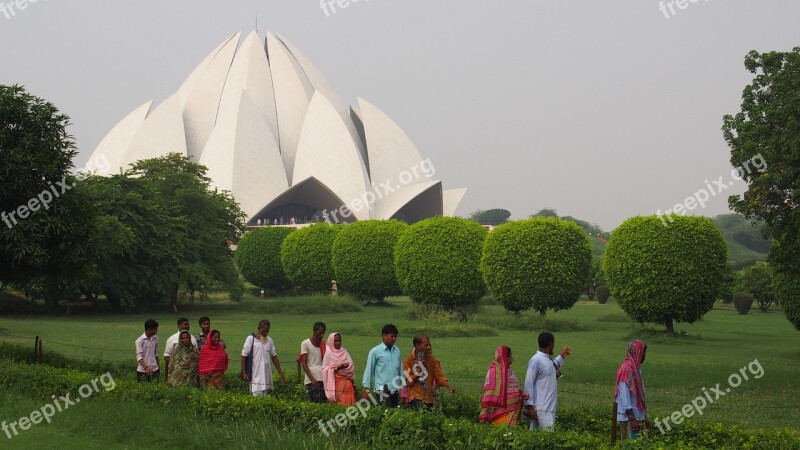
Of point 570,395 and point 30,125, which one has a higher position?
point 30,125

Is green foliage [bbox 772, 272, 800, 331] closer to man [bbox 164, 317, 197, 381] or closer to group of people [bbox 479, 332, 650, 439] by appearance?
group of people [bbox 479, 332, 650, 439]

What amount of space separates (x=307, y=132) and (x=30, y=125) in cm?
4531

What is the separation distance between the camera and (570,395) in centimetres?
1041

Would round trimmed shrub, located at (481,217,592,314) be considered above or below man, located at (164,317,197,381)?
above

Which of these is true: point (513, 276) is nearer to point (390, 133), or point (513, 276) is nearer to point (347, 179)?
point (347, 179)

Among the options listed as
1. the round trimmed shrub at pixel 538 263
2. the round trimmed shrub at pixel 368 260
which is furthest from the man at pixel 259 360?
the round trimmed shrub at pixel 368 260

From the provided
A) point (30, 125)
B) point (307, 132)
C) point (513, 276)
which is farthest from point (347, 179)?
point (30, 125)

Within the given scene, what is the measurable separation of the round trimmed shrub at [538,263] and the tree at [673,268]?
2.69 m

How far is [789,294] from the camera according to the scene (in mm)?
15438

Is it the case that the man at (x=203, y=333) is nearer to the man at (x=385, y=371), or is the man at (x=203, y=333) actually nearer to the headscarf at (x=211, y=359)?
the headscarf at (x=211, y=359)

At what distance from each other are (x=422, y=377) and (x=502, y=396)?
2.60 ft

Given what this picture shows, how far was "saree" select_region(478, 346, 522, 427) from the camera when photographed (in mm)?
5938

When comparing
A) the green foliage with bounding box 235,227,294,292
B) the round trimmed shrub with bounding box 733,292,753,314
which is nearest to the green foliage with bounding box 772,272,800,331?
the round trimmed shrub with bounding box 733,292,753,314

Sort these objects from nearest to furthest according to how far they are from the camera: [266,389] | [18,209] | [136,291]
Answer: [266,389], [18,209], [136,291]
